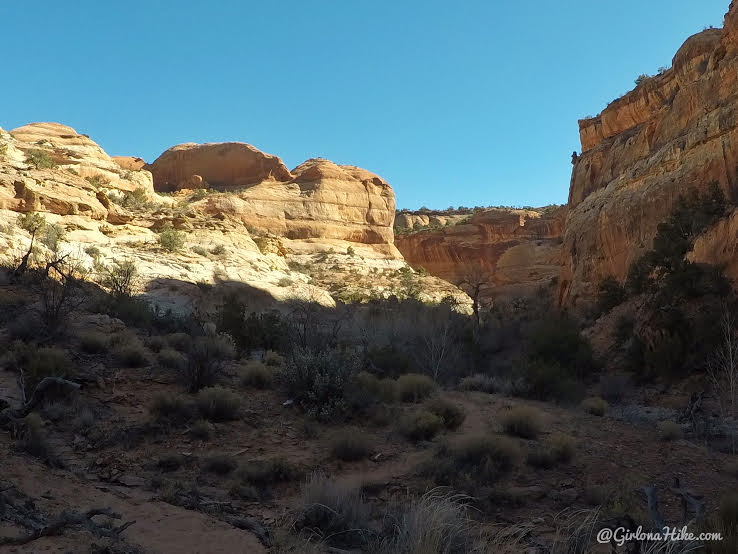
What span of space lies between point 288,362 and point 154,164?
1911 inches

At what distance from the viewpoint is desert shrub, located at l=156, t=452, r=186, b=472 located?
21.6 feet

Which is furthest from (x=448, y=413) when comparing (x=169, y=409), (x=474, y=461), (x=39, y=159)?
(x=39, y=159)

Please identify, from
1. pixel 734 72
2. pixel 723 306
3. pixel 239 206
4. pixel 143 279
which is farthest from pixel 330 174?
pixel 723 306

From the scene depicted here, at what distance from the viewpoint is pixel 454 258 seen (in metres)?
59.4

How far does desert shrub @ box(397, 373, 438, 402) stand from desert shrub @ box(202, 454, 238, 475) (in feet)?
15.2

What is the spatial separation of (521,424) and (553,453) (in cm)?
123

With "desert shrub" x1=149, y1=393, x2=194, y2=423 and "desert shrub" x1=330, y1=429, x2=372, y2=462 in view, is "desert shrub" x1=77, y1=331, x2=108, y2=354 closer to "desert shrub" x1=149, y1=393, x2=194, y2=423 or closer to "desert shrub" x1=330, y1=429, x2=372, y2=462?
"desert shrub" x1=149, y1=393, x2=194, y2=423

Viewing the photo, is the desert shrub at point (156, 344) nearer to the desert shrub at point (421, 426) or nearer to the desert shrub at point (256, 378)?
the desert shrub at point (256, 378)

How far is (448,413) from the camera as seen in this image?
9.20m

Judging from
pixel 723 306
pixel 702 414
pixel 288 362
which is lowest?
pixel 702 414

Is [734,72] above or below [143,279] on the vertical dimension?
above

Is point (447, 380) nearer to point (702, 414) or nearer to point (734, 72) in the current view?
point (702, 414)

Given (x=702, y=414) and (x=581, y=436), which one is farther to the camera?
(x=702, y=414)

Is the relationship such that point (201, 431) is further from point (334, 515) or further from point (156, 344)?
point (156, 344)
